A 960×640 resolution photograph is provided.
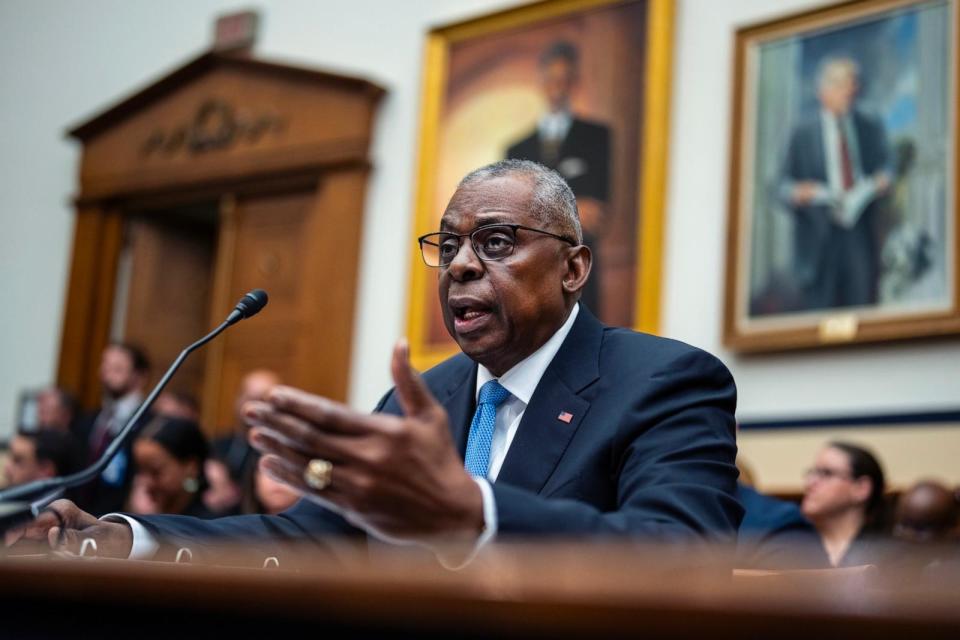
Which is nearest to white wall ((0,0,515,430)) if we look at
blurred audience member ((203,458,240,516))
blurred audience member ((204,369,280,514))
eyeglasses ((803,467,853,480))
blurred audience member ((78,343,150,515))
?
blurred audience member ((78,343,150,515))

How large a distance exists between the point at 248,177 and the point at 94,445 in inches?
99.1

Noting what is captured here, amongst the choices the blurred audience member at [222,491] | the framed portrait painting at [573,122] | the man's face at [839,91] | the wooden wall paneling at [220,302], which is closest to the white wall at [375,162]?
the framed portrait painting at [573,122]

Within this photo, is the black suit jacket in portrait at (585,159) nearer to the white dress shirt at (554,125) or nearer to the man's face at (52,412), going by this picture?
the white dress shirt at (554,125)

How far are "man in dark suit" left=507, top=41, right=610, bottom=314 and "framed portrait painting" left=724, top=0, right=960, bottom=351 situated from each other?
75 centimetres

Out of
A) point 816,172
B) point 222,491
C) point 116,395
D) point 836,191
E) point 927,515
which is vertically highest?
point 816,172

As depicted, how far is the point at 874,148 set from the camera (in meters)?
5.98

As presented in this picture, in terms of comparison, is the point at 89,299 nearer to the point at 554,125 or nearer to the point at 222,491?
the point at 554,125

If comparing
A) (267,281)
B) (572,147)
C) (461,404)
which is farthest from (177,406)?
(461,404)

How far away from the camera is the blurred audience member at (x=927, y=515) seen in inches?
185

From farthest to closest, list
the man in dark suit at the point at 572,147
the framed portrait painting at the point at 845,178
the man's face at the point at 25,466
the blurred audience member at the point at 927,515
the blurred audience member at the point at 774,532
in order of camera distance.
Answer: the man in dark suit at the point at 572,147, the framed portrait painting at the point at 845,178, the man's face at the point at 25,466, the blurred audience member at the point at 927,515, the blurred audience member at the point at 774,532

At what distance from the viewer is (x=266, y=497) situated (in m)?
4.89

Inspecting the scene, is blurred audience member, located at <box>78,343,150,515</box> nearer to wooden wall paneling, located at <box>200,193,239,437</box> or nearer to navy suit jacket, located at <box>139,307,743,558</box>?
wooden wall paneling, located at <box>200,193,239,437</box>

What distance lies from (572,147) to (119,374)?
2.75 m

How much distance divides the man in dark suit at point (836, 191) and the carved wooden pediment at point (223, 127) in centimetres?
289
